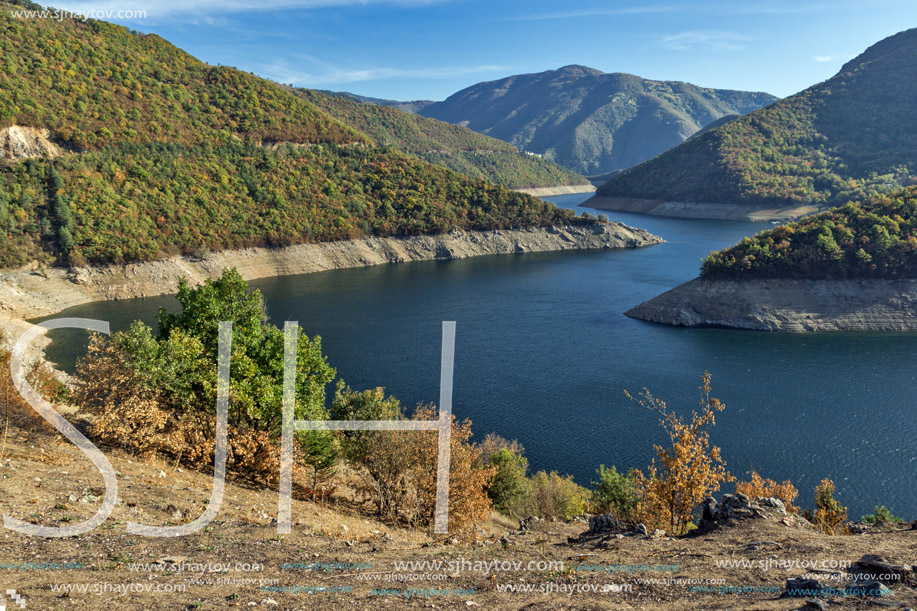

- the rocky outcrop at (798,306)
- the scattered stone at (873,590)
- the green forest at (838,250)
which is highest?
the green forest at (838,250)

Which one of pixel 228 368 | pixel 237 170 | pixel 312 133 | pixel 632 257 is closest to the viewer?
pixel 228 368

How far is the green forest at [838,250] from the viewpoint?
224ft

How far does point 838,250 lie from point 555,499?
60.9m

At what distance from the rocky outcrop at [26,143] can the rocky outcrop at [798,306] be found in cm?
9536

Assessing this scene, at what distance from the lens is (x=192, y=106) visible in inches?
4626

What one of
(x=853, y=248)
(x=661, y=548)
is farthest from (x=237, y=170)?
(x=661, y=548)

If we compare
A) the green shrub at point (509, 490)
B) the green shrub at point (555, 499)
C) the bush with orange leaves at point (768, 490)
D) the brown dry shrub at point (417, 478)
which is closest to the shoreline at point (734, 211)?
the bush with orange leaves at point (768, 490)

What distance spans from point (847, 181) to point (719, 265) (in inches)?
5124

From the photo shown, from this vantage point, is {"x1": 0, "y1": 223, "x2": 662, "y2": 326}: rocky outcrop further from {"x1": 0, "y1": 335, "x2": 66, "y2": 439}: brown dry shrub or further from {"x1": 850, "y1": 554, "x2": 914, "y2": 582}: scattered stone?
{"x1": 850, "y1": 554, "x2": 914, "y2": 582}: scattered stone

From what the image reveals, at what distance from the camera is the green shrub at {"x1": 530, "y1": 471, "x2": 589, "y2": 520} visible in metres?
29.5

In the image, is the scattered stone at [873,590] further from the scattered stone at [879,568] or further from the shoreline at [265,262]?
the shoreline at [265,262]

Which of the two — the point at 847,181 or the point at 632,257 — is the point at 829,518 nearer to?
the point at 632,257

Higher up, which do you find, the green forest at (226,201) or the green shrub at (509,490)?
the green forest at (226,201)

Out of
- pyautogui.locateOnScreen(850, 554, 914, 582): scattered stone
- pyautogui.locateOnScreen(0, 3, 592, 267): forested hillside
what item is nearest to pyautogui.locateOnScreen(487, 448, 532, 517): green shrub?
pyautogui.locateOnScreen(850, 554, 914, 582): scattered stone
